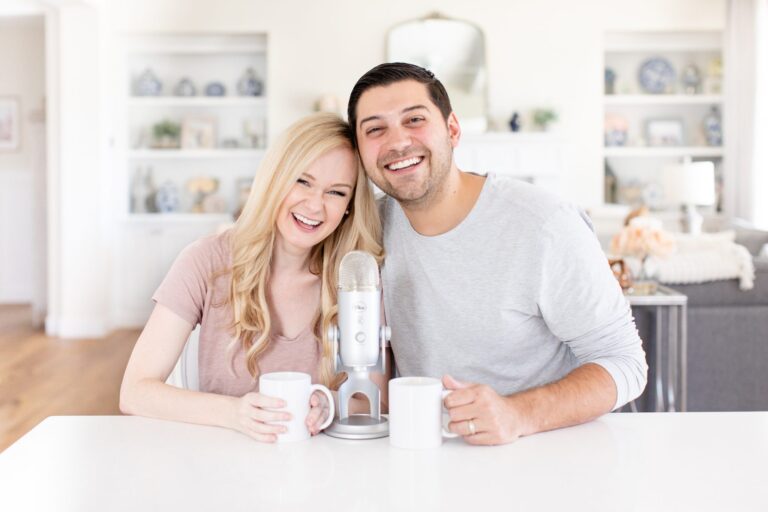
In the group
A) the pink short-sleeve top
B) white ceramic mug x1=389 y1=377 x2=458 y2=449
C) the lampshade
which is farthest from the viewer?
the lampshade

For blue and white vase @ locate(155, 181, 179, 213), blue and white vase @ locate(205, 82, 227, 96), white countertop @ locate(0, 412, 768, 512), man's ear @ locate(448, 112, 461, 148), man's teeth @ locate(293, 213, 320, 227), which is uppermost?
blue and white vase @ locate(205, 82, 227, 96)

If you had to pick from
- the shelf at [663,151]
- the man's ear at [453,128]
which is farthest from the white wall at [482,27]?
the man's ear at [453,128]

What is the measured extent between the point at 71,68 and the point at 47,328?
204 cm

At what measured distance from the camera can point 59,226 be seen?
636 centimetres

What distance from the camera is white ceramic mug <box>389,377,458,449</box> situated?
120cm

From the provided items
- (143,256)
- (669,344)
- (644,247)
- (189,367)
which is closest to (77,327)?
(143,256)

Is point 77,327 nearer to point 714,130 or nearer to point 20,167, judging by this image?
point 20,167

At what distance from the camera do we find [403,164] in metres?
1.63

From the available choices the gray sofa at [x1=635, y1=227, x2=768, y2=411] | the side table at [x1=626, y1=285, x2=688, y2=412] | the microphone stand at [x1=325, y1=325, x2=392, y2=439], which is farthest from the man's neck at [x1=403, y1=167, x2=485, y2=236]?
the gray sofa at [x1=635, y1=227, x2=768, y2=411]

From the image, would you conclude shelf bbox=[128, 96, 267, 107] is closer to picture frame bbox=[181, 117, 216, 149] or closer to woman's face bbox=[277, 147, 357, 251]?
picture frame bbox=[181, 117, 216, 149]

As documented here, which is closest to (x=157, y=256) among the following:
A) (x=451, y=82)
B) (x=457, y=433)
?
(x=451, y=82)

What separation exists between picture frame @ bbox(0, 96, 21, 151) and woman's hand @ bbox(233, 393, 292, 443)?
8.08 meters

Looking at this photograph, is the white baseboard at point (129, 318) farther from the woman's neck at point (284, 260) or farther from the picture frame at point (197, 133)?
the woman's neck at point (284, 260)

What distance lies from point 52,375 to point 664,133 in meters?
5.36
